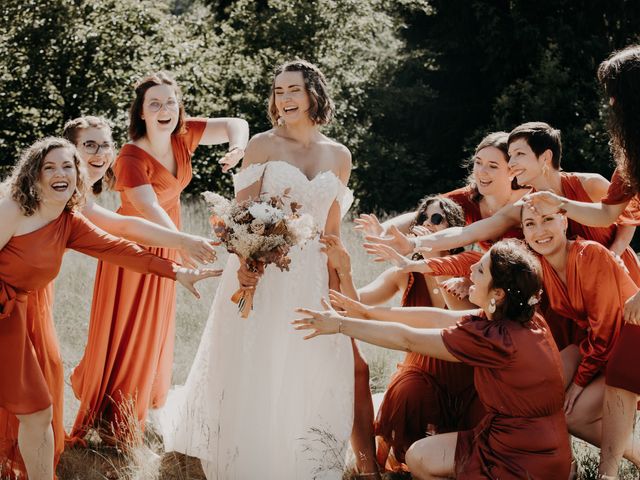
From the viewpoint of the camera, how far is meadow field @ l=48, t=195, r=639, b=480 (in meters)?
5.24

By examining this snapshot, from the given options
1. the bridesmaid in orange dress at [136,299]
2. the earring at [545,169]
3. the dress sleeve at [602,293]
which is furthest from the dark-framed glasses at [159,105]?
the dress sleeve at [602,293]

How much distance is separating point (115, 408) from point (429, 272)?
2.23 metres

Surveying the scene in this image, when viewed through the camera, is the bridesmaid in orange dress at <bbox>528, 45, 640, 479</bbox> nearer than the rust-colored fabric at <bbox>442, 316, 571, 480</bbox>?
No

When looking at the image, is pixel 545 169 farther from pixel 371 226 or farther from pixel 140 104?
pixel 140 104

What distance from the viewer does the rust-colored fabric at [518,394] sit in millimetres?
4164

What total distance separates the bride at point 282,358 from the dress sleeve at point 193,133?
44.3 inches

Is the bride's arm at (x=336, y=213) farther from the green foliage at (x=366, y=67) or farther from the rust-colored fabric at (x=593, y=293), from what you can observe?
the green foliage at (x=366, y=67)

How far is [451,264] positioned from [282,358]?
1104mm

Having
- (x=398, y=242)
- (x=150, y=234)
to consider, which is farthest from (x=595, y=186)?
(x=150, y=234)

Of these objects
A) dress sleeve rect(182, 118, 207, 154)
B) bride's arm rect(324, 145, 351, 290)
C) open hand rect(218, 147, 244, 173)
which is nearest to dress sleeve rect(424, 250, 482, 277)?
bride's arm rect(324, 145, 351, 290)

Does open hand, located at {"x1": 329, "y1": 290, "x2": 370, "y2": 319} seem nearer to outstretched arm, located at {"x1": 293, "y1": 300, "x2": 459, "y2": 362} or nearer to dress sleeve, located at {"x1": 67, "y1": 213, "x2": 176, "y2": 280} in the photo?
outstretched arm, located at {"x1": 293, "y1": 300, "x2": 459, "y2": 362}

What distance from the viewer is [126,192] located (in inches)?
223

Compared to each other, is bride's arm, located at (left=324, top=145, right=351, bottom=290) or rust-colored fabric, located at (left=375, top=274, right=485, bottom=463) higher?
bride's arm, located at (left=324, top=145, right=351, bottom=290)

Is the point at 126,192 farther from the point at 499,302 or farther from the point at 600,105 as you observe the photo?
the point at 600,105
